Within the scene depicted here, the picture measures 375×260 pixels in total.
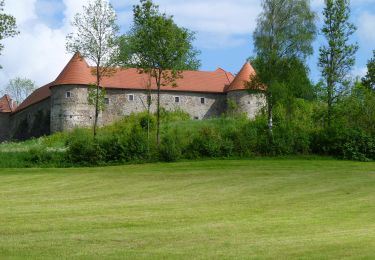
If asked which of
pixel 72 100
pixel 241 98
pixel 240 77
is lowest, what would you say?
pixel 72 100

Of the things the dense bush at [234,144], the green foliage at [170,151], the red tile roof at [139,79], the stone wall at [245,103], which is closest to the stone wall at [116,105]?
the red tile roof at [139,79]

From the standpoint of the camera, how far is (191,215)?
13.9 metres

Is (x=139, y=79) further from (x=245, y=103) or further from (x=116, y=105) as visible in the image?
(x=245, y=103)

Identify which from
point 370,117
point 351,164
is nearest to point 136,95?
point 370,117

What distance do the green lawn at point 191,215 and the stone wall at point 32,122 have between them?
40.4 meters

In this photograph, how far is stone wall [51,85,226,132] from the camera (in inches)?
2403

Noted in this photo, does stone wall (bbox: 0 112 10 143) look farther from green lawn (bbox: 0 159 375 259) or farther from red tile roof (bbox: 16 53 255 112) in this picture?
Answer: green lawn (bbox: 0 159 375 259)

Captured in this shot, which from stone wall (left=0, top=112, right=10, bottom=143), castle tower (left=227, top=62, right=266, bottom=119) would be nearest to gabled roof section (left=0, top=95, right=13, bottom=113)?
stone wall (left=0, top=112, right=10, bottom=143)

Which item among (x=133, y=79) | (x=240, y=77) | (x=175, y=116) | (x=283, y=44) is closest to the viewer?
(x=283, y=44)

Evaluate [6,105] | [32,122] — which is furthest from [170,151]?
[6,105]

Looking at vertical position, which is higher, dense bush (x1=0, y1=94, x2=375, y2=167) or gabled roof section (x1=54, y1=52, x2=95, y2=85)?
gabled roof section (x1=54, y1=52, x2=95, y2=85)

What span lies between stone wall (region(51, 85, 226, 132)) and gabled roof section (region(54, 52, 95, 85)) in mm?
613

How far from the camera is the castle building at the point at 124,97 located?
61156 mm

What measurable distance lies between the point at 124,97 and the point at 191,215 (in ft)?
167
